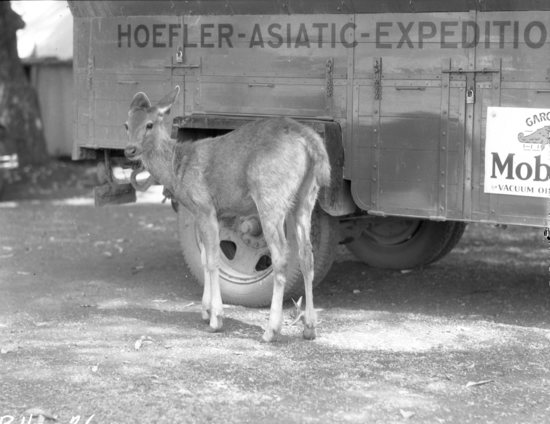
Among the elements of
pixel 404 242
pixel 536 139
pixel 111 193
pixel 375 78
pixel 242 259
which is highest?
pixel 375 78

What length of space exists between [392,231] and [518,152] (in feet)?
8.43

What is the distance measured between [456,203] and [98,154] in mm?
3139

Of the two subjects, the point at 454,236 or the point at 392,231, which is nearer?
the point at 454,236

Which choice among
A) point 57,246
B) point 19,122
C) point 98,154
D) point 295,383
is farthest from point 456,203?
point 19,122

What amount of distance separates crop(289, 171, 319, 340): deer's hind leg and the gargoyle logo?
4.43 feet

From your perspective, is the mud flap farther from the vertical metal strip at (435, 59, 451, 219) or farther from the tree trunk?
the tree trunk

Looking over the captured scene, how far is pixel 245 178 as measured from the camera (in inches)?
270

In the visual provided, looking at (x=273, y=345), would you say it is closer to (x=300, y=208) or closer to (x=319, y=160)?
(x=300, y=208)

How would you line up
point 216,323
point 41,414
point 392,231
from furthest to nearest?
point 392,231 → point 216,323 → point 41,414

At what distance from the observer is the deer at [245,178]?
6.70 meters

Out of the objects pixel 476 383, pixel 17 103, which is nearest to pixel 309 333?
pixel 476 383

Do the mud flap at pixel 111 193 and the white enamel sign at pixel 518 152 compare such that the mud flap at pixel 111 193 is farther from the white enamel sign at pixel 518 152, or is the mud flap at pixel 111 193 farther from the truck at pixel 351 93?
the white enamel sign at pixel 518 152

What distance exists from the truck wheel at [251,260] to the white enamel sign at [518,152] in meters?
1.31

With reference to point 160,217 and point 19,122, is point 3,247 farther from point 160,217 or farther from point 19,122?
point 19,122
